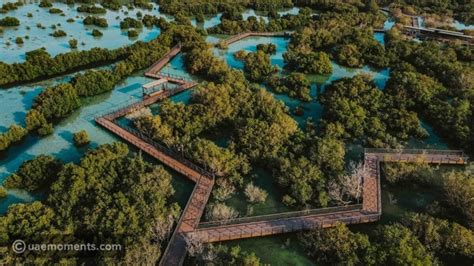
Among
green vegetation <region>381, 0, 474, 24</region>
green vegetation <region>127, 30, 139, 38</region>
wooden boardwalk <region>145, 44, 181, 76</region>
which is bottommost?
wooden boardwalk <region>145, 44, 181, 76</region>

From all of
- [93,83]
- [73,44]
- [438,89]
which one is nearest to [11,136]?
[93,83]

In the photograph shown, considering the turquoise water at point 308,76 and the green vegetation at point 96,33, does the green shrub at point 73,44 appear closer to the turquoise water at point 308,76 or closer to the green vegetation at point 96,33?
the green vegetation at point 96,33

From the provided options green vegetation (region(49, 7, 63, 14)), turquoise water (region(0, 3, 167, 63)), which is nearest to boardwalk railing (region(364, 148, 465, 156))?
turquoise water (region(0, 3, 167, 63))

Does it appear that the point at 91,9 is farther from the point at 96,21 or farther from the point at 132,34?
the point at 132,34

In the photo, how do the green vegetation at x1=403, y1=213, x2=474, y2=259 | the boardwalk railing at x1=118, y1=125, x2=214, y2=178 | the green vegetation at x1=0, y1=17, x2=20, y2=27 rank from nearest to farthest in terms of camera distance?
the green vegetation at x1=403, y1=213, x2=474, y2=259 → the boardwalk railing at x1=118, y1=125, x2=214, y2=178 → the green vegetation at x1=0, y1=17, x2=20, y2=27

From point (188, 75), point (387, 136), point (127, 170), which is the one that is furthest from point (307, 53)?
point (127, 170)

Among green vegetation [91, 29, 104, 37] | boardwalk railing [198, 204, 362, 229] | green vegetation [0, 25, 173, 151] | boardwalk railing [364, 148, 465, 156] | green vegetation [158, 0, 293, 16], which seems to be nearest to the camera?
boardwalk railing [198, 204, 362, 229]

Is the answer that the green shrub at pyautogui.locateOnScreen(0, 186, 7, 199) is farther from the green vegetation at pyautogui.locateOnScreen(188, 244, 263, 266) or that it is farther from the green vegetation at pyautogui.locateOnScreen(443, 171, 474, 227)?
the green vegetation at pyautogui.locateOnScreen(443, 171, 474, 227)
